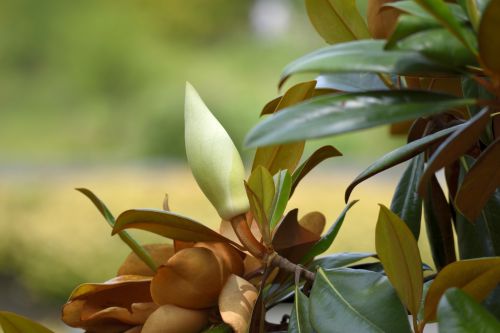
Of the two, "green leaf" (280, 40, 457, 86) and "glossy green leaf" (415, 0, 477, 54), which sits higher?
"glossy green leaf" (415, 0, 477, 54)

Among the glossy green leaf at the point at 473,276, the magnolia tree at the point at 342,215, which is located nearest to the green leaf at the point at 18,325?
the magnolia tree at the point at 342,215

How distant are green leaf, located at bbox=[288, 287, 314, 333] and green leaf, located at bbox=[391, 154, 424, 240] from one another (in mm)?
136

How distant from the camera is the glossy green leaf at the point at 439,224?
0.52m

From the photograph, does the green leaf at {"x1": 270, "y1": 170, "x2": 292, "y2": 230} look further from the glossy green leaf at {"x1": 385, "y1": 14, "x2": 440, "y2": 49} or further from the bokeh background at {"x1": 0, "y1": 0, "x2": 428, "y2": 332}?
the bokeh background at {"x1": 0, "y1": 0, "x2": 428, "y2": 332}

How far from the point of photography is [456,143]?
1.10ft

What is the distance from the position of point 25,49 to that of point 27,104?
622 millimetres

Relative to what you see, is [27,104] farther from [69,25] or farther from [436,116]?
[436,116]

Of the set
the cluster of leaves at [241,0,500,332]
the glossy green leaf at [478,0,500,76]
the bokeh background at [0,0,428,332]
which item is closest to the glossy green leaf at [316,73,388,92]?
the cluster of leaves at [241,0,500,332]

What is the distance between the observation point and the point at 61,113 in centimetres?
A: 856

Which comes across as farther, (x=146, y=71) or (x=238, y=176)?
(x=146, y=71)

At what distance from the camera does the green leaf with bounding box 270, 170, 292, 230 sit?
45cm

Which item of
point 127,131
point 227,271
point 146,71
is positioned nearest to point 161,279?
point 227,271

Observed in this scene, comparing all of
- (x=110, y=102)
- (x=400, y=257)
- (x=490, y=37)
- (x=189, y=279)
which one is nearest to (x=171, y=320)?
(x=189, y=279)

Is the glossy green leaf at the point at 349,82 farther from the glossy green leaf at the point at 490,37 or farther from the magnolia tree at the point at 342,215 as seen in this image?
the glossy green leaf at the point at 490,37
